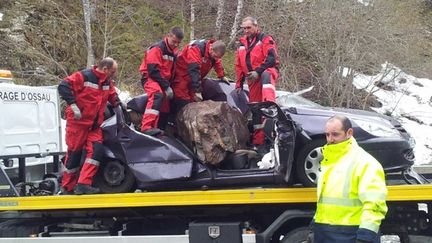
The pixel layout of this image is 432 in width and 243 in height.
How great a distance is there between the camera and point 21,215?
6.05 metres

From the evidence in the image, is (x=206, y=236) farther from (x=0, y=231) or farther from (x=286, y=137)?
(x=0, y=231)

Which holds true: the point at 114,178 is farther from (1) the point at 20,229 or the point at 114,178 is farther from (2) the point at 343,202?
(2) the point at 343,202

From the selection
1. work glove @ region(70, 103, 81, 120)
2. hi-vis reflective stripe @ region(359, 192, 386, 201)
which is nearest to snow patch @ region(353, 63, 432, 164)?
work glove @ region(70, 103, 81, 120)

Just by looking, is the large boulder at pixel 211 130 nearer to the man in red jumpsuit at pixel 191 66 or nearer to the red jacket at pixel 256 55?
the man in red jumpsuit at pixel 191 66

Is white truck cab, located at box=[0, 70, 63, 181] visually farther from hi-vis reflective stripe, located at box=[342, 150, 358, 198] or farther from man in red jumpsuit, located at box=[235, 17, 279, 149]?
hi-vis reflective stripe, located at box=[342, 150, 358, 198]

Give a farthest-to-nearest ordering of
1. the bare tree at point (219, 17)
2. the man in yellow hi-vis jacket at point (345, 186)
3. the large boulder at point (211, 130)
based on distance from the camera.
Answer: the bare tree at point (219, 17), the large boulder at point (211, 130), the man in yellow hi-vis jacket at point (345, 186)

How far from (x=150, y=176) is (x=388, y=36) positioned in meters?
13.3

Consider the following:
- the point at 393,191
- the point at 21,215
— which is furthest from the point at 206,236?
the point at 21,215

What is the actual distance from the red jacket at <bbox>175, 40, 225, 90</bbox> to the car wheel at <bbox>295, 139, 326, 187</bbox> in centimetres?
157

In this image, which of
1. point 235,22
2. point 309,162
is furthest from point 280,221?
point 235,22

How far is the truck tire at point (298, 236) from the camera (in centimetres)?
506

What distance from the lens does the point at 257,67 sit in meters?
6.29

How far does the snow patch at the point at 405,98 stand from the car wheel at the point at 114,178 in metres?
11.7

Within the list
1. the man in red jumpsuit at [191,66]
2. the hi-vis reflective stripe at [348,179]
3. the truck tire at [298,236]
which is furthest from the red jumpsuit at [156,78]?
the hi-vis reflective stripe at [348,179]
